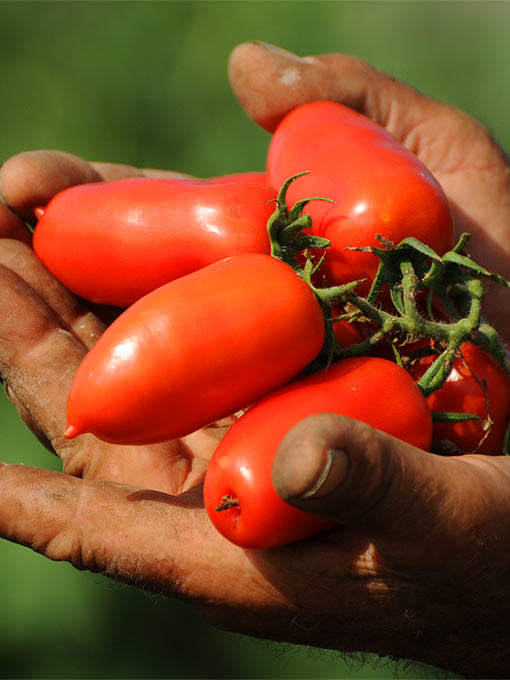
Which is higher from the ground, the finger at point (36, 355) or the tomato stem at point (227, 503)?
the tomato stem at point (227, 503)

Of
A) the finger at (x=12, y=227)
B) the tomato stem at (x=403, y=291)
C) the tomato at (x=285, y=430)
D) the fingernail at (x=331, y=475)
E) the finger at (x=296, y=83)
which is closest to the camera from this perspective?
the fingernail at (x=331, y=475)

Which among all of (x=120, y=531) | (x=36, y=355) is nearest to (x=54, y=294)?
(x=36, y=355)

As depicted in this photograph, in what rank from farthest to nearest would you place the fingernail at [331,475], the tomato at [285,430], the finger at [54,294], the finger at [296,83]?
the finger at [296,83] < the finger at [54,294] < the tomato at [285,430] < the fingernail at [331,475]

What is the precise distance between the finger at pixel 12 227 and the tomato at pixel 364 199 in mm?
695

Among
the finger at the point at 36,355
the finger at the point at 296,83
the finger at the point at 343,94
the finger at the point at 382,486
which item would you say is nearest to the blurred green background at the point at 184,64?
the finger at the point at 343,94

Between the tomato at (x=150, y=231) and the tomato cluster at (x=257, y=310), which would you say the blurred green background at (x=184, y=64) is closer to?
the tomato at (x=150, y=231)

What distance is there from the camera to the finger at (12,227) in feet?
6.99

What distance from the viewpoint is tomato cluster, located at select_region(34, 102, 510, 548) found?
140cm

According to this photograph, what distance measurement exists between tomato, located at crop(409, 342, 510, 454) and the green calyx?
0.03 m

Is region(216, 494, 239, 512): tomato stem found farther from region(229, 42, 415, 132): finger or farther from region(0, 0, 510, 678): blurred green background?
region(0, 0, 510, 678): blurred green background

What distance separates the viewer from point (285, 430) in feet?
4.58

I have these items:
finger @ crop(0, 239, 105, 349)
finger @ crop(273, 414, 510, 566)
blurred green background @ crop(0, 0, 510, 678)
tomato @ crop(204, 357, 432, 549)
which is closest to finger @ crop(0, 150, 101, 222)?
finger @ crop(0, 239, 105, 349)

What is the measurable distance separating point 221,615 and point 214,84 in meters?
3.05

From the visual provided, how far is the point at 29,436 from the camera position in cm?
336
